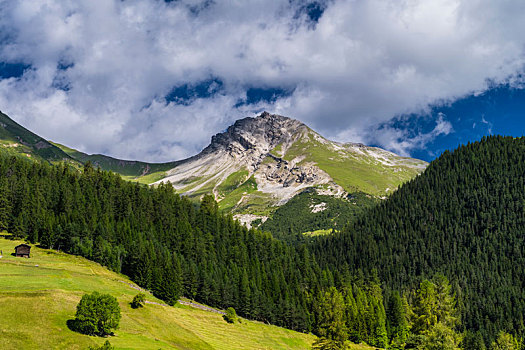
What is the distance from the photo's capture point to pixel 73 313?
67312mm

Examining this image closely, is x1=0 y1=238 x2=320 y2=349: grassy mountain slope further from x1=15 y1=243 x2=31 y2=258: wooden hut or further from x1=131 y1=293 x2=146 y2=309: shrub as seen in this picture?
x1=15 y1=243 x2=31 y2=258: wooden hut

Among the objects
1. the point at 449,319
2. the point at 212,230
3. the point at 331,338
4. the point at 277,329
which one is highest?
the point at 212,230

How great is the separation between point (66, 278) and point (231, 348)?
4217cm

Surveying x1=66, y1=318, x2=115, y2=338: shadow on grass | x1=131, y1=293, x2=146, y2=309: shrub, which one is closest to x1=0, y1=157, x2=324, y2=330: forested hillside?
x1=131, y1=293, x2=146, y2=309: shrub

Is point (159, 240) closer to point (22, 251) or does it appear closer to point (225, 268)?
point (225, 268)

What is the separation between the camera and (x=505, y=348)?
114 m

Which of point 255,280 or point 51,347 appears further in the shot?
point 255,280

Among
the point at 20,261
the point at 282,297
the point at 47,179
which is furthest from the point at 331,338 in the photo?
the point at 47,179

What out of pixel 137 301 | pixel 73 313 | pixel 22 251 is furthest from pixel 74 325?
pixel 22 251

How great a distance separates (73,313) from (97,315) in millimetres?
7282

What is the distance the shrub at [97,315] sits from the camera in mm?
62188

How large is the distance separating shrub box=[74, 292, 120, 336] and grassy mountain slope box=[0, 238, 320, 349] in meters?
2.17

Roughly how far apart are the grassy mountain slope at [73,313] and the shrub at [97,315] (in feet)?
7.11

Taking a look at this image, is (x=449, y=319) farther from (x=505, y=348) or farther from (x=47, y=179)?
(x=47, y=179)
